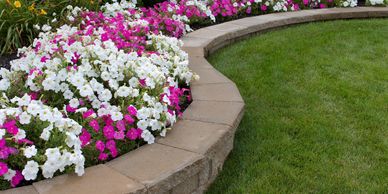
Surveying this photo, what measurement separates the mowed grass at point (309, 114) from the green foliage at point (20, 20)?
1.67m

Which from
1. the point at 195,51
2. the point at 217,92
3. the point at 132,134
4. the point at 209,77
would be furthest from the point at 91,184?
the point at 195,51

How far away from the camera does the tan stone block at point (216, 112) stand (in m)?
3.00

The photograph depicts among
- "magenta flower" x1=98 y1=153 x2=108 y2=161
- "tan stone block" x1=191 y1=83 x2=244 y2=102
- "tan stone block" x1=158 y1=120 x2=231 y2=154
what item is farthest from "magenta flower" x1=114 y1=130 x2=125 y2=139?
"tan stone block" x1=191 y1=83 x2=244 y2=102

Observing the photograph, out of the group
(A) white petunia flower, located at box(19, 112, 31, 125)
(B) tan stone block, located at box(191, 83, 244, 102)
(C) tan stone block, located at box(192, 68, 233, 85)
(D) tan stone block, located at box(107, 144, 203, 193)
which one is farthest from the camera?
(C) tan stone block, located at box(192, 68, 233, 85)

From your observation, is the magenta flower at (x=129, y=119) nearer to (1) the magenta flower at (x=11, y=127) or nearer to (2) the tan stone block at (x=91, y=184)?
(2) the tan stone block at (x=91, y=184)

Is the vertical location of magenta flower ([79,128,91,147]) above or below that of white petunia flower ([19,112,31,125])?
below

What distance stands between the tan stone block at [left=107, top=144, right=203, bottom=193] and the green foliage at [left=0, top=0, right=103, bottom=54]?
2.16 metres

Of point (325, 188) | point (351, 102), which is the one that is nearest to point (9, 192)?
point (325, 188)

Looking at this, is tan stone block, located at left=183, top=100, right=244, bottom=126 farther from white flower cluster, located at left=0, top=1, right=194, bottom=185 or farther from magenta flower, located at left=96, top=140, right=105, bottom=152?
magenta flower, located at left=96, top=140, right=105, bottom=152

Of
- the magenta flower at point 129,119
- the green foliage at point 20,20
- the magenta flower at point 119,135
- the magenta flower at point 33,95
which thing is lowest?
the magenta flower at point 119,135

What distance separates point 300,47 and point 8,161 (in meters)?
3.59

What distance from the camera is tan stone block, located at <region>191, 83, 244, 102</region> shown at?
11.0 feet

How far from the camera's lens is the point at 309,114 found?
11.6 ft

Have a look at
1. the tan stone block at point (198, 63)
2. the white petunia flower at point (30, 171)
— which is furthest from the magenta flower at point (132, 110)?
the tan stone block at point (198, 63)
